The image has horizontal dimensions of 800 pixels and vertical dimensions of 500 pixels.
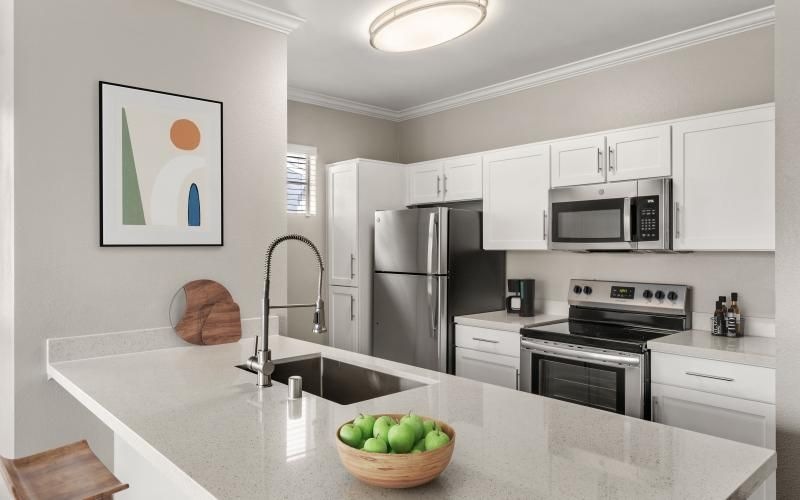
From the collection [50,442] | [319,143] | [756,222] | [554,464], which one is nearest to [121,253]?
[50,442]

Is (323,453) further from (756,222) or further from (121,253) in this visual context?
(756,222)

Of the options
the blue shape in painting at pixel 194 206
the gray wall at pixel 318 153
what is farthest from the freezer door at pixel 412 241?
the blue shape in painting at pixel 194 206

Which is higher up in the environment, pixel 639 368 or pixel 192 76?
pixel 192 76

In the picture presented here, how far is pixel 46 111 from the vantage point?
2254 millimetres

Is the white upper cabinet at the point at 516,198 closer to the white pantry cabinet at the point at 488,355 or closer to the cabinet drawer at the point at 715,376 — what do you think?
the white pantry cabinet at the point at 488,355

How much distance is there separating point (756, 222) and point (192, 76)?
2818mm

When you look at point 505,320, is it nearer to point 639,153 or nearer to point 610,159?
point 610,159

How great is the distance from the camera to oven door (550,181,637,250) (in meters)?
3.17

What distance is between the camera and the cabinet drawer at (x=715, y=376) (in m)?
2.47

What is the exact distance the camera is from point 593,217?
333 cm

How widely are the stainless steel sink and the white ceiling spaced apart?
1.79 m

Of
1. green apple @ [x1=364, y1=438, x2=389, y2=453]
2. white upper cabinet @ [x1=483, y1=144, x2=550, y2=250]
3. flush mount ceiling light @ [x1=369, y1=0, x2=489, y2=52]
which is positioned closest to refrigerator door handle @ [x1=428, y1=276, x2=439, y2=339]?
white upper cabinet @ [x1=483, y1=144, x2=550, y2=250]

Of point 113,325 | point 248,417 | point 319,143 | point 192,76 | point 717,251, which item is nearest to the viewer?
A: point 248,417

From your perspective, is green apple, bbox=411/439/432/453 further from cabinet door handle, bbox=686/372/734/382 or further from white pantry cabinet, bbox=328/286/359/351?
white pantry cabinet, bbox=328/286/359/351
